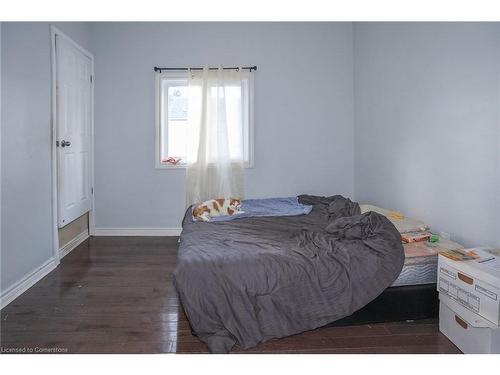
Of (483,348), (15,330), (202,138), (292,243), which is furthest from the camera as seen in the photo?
(202,138)

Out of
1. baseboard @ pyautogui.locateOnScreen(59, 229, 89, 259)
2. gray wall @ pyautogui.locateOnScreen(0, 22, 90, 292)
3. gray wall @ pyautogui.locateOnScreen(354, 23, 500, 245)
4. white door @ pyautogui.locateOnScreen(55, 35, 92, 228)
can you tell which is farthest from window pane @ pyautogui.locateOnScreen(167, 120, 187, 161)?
gray wall @ pyautogui.locateOnScreen(354, 23, 500, 245)

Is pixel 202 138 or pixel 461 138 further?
pixel 202 138

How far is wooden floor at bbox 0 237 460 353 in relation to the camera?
191 centimetres

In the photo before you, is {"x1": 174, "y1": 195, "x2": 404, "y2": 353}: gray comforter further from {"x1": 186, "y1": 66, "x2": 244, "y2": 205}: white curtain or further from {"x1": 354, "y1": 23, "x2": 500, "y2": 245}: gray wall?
{"x1": 186, "y1": 66, "x2": 244, "y2": 205}: white curtain

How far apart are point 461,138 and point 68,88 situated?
337cm

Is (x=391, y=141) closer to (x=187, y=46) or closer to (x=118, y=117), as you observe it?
(x=187, y=46)

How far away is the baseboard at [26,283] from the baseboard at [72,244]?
0.98 ft

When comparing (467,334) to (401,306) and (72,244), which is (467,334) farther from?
(72,244)

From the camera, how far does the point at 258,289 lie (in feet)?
6.37

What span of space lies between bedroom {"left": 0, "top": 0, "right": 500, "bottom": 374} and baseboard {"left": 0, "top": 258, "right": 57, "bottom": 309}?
28 mm

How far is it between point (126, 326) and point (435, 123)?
8.35 ft

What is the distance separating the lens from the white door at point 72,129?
331cm

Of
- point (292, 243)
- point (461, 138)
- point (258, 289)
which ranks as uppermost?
point (461, 138)
